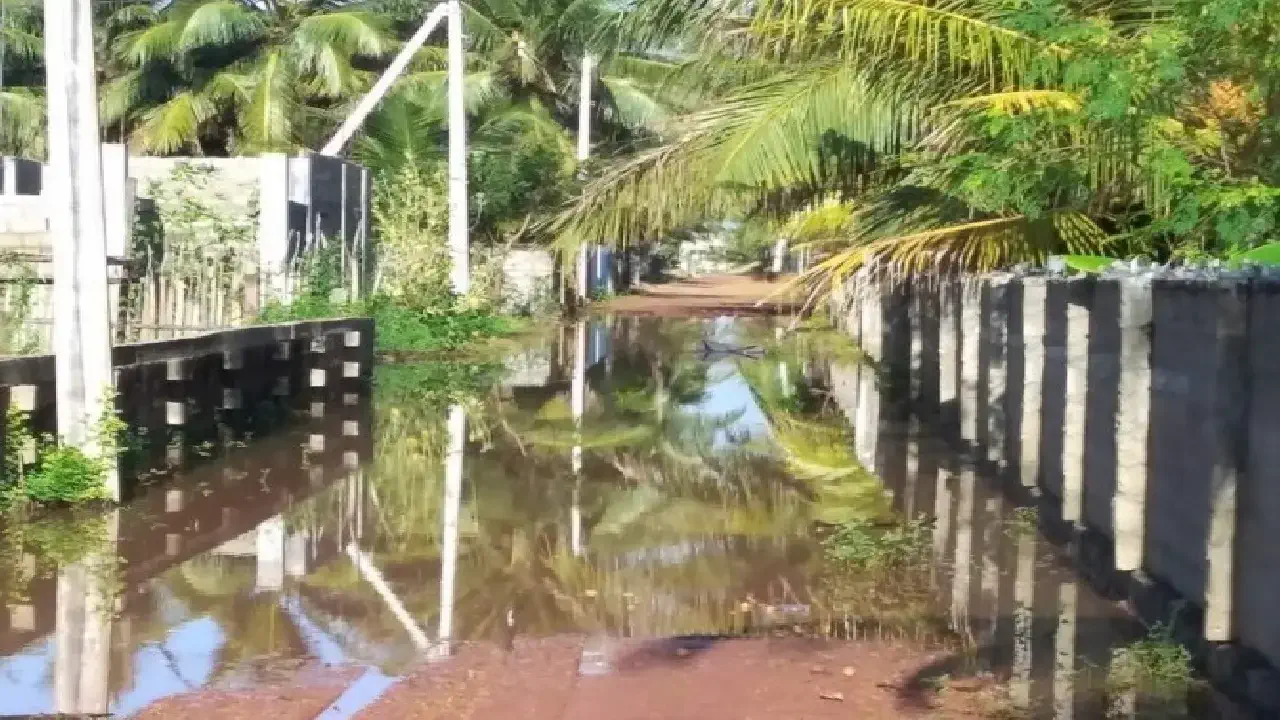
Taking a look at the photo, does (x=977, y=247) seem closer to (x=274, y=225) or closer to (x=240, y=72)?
(x=274, y=225)

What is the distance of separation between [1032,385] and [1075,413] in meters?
1.61

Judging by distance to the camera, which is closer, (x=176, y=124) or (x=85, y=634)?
(x=85, y=634)

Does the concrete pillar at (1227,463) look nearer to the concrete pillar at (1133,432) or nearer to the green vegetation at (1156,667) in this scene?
the green vegetation at (1156,667)

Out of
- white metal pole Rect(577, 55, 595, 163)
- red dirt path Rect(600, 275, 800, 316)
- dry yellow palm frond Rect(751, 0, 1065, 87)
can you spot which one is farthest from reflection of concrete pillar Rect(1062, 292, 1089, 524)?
white metal pole Rect(577, 55, 595, 163)

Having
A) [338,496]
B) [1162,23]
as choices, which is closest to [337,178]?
[338,496]

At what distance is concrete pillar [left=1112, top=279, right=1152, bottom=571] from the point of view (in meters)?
7.75

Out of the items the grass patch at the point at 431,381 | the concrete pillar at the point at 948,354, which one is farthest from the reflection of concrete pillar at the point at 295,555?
the grass patch at the point at 431,381

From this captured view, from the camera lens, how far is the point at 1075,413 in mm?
9250

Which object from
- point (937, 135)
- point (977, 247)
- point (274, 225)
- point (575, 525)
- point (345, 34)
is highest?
point (345, 34)

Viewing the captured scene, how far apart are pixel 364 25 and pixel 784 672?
2874 centimetres

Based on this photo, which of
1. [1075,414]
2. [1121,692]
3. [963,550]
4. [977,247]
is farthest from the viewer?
[977,247]

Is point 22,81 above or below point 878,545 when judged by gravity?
above

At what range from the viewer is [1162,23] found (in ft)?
41.3

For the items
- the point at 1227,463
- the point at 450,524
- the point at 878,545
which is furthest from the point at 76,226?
the point at 1227,463
